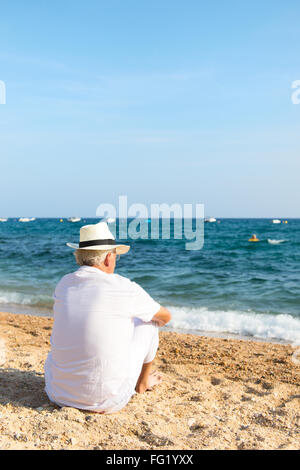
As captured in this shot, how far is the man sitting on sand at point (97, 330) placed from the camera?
2.84 meters

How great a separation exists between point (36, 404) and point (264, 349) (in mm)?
3600

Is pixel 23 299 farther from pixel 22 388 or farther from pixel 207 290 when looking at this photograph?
pixel 22 388

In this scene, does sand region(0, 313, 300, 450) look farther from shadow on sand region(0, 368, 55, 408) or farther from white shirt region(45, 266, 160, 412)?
white shirt region(45, 266, 160, 412)

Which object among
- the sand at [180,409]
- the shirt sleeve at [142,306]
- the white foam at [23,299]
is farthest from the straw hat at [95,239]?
the white foam at [23,299]

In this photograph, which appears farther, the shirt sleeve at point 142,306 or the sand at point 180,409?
the shirt sleeve at point 142,306

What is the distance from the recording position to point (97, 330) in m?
2.83

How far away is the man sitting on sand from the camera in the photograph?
2840 millimetres

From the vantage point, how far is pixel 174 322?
7.75 meters

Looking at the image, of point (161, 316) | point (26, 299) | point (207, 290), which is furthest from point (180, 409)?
point (207, 290)

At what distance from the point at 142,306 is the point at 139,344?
362 millimetres

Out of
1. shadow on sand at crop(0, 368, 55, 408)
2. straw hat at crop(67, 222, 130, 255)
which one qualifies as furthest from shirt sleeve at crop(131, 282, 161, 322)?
shadow on sand at crop(0, 368, 55, 408)

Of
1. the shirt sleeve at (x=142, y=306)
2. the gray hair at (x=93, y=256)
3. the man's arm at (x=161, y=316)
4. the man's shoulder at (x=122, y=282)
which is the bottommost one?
the man's arm at (x=161, y=316)

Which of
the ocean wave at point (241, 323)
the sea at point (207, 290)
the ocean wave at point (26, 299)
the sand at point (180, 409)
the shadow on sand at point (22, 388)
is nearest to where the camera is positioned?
the sand at point (180, 409)

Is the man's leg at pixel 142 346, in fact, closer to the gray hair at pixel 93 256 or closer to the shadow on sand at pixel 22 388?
the gray hair at pixel 93 256
